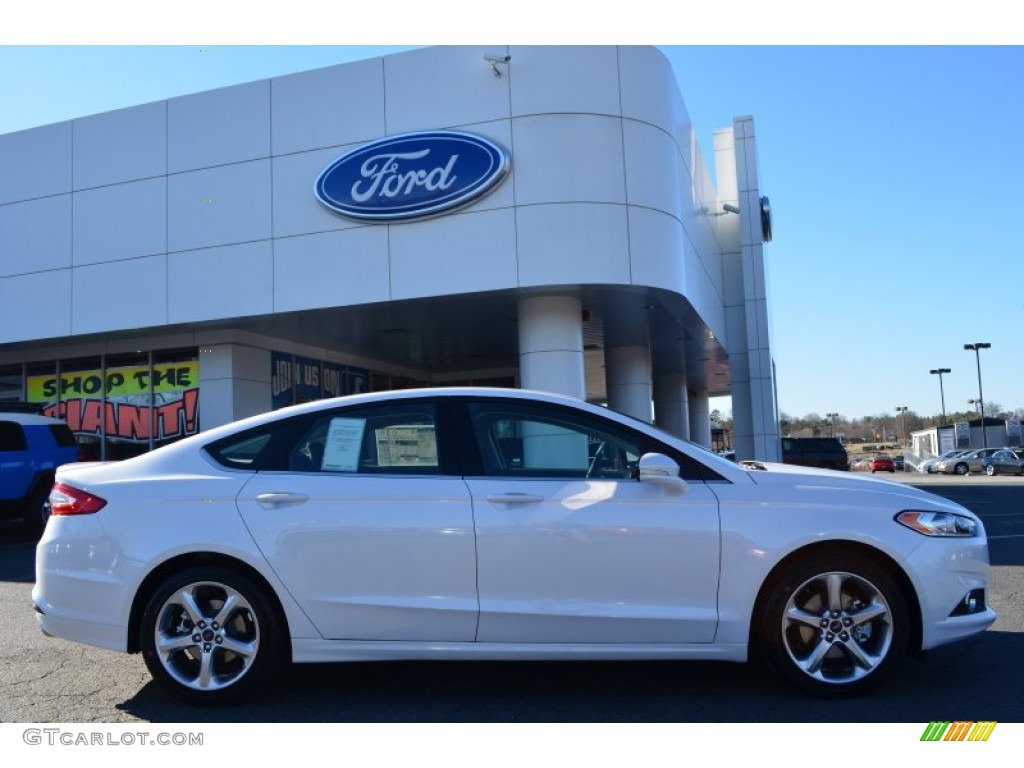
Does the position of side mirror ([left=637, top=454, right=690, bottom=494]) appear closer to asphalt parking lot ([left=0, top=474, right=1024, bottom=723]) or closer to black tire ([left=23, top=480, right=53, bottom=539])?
asphalt parking lot ([left=0, top=474, right=1024, bottom=723])

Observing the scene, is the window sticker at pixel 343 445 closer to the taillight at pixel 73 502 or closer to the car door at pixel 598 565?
the car door at pixel 598 565

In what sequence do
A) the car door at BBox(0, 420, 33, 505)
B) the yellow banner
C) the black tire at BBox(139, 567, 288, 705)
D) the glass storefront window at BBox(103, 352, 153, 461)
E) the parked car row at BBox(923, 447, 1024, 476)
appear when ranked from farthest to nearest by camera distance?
the parked car row at BBox(923, 447, 1024, 476), the glass storefront window at BBox(103, 352, 153, 461), the yellow banner, the car door at BBox(0, 420, 33, 505), the black tire at BBox(139, 567, 288, 705)

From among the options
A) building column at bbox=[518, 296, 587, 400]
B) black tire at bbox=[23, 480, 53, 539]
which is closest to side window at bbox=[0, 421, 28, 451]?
black tire at bbox=[23, 480, 53, 539]

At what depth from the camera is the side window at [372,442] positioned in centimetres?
452

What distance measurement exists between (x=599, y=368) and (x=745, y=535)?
72.2ft

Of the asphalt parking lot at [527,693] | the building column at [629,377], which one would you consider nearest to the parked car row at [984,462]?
the building column at [629,377]

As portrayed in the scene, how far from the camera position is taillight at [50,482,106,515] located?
14.8 ft

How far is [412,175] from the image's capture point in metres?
13.4

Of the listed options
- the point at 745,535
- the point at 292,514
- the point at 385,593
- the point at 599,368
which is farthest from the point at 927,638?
the point at 599,368

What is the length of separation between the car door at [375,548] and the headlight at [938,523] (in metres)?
2.17

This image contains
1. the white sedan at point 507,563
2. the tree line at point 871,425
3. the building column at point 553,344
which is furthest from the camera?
the tree line at point 871,425

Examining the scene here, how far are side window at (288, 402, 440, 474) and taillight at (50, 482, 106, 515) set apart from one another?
1.02 meters

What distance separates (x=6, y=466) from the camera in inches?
497

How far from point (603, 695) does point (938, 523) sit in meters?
1.90
